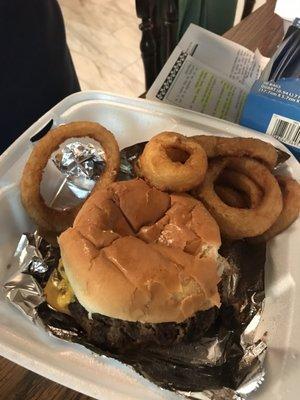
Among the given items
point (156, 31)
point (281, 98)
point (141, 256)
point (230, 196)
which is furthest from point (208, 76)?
point (141, 256)

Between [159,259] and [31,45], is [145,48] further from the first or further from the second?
[159,259]

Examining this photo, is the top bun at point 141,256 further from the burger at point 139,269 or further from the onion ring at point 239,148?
the onion ring at point 239,148

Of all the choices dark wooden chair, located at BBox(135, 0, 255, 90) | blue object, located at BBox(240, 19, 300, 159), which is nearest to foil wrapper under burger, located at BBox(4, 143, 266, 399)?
blue object, located at BBox(240, 19, 300, 159)

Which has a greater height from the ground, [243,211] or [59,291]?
[243,211]

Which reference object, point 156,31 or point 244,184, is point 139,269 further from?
point 156,31

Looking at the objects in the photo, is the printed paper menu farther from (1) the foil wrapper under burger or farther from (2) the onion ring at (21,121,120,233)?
(1) the foil wrapper under burger

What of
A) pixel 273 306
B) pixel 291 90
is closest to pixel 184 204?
pixel 273 306

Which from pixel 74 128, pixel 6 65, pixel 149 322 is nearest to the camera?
pixel 149 322
